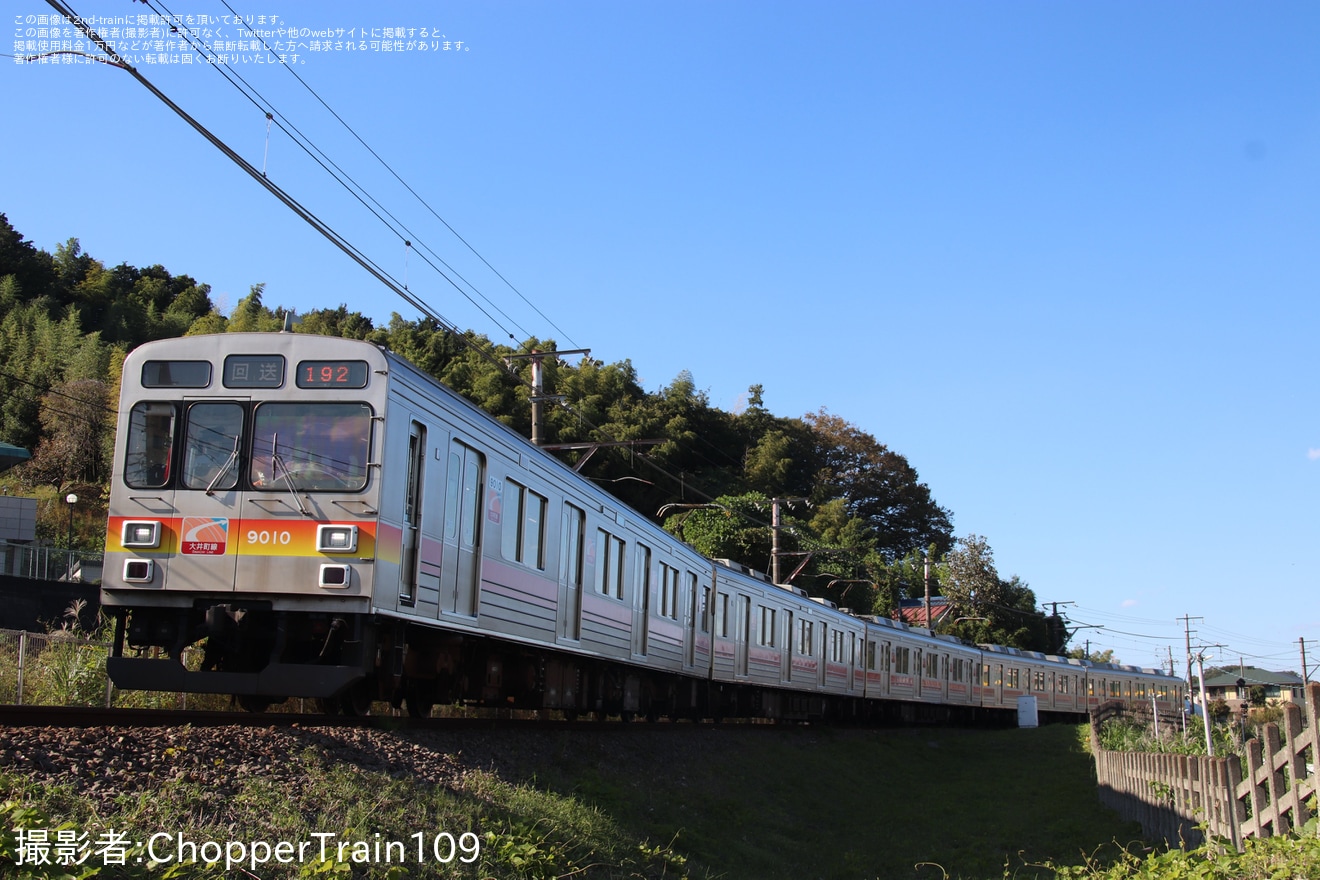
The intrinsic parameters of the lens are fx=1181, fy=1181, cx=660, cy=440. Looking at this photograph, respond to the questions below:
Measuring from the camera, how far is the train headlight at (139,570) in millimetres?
8219

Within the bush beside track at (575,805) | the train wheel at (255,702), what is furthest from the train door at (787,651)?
the train wheel at (255,702)

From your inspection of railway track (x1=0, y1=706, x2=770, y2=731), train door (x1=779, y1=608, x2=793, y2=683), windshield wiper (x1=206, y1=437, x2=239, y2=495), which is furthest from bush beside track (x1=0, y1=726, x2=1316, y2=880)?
train door (x1=779, y1=608, x2=793, y2=683)

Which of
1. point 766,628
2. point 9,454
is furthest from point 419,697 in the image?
point 9,454

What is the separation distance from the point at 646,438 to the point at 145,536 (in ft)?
134

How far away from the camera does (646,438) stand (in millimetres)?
49188

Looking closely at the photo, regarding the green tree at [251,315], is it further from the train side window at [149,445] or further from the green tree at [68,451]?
the train side window at [149,445]

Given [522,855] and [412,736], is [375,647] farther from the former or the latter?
[522,855]

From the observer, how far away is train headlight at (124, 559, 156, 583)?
822cm

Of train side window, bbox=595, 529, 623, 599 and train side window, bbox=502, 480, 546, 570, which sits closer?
train side window, bbox=502, 480, 546, 570

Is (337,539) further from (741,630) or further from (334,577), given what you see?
(741,630)

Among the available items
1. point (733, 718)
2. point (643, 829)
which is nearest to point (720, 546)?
point (733, 718)

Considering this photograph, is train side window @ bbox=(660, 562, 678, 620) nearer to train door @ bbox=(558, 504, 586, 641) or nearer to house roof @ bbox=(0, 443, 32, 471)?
train door @ bbox=(558, 504, 586, 641)

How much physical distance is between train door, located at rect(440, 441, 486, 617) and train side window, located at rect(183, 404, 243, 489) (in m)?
1.61

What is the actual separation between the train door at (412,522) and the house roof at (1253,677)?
2271 inches
